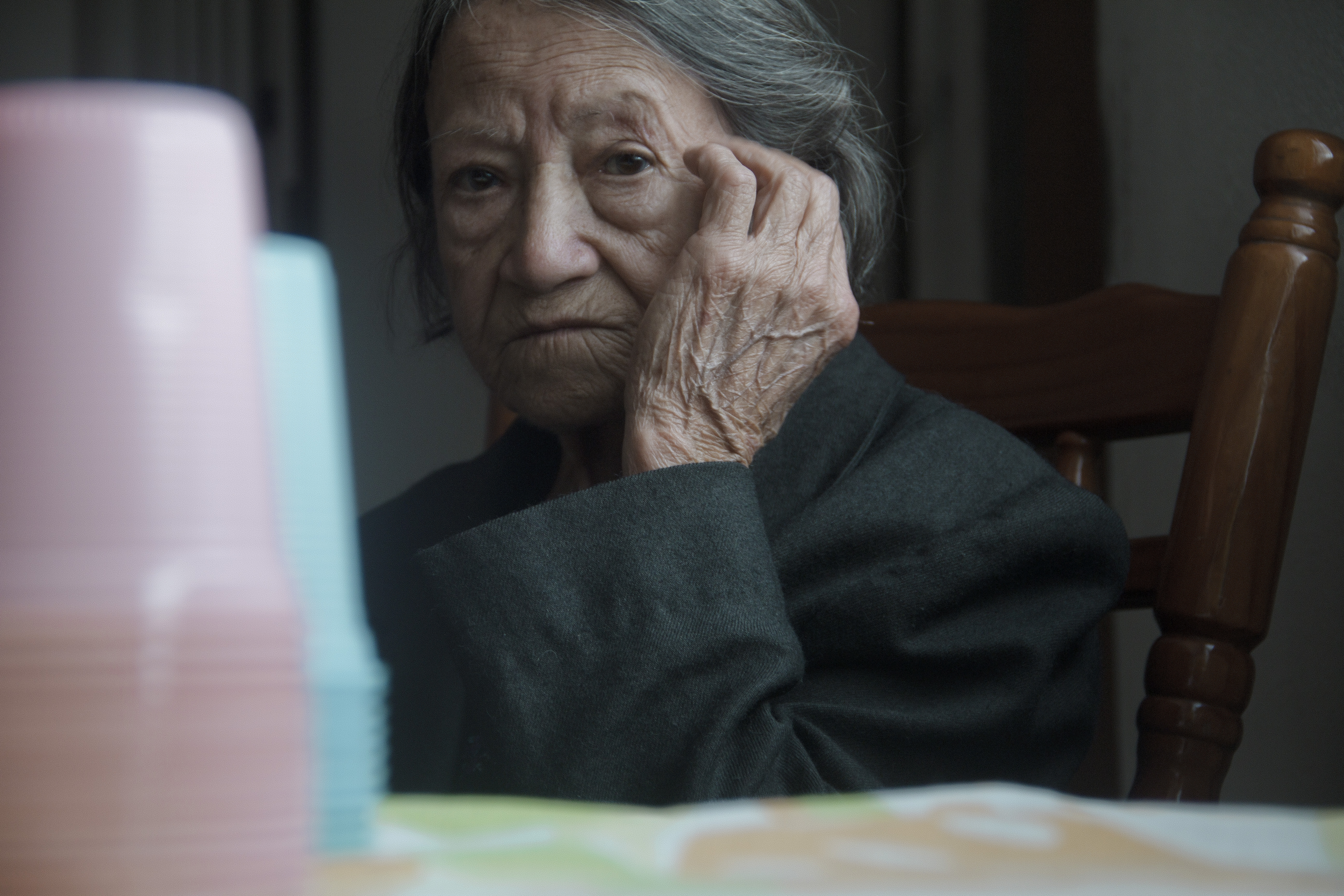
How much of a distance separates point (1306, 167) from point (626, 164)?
1.82ft

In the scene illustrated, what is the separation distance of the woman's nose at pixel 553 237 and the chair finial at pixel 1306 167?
1.82ft

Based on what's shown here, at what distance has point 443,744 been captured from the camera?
1087 mm

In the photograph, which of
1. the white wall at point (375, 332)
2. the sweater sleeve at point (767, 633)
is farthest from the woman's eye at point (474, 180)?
the white wall at point (375, 332)

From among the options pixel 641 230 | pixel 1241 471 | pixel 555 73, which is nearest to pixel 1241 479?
pixel 1241 471

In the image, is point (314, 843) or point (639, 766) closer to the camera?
point (314, 843)

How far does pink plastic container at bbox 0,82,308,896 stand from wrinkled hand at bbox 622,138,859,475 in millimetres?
690

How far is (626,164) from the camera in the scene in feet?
3.61

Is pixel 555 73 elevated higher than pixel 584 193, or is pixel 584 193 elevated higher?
pixel 555 73

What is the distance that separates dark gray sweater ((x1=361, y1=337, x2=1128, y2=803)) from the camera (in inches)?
27.7

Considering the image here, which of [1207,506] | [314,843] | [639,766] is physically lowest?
[639,766]

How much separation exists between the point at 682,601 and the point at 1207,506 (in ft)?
1.40

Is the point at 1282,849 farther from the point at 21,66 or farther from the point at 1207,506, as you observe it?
the point at 21,66

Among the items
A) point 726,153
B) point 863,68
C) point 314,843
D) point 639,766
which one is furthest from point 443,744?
point 863,68

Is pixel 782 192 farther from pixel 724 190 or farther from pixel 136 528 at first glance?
pixel 136 528
